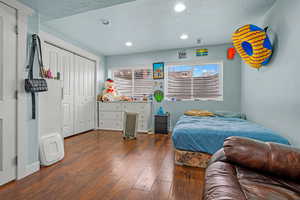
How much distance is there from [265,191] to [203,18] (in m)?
2.65

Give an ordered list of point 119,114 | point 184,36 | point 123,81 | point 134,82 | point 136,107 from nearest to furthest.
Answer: point 184,36 < point 136,107 < point 119,114 < point 134,82 < point 123,81

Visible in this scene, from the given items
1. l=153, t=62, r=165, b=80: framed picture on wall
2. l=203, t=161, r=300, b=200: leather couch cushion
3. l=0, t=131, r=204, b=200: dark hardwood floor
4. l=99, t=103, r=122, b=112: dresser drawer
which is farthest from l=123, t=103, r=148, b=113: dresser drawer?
l=203, t=161, r=300, b=200: leather couch cushion

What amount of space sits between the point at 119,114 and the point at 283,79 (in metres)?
3.61

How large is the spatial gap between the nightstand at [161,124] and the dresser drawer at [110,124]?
3.50ft

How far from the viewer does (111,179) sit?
1.64 metres

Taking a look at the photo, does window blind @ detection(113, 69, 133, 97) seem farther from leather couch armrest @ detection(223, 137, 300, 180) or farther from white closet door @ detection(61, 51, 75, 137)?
leather couch armrest @ detection(223, 137, 300, 180)

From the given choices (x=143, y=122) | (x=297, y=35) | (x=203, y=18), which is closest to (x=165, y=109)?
(x=143, y=122)

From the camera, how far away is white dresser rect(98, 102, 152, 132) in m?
3.98

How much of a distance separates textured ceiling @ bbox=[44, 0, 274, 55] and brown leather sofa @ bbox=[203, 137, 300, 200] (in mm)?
2093

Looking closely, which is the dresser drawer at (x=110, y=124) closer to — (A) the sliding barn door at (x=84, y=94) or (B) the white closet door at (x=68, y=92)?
(A) the sliding barn door at (x=84, y=94)

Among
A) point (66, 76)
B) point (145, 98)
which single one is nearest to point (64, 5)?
point (66, 76)

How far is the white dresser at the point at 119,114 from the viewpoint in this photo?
398 centimetres

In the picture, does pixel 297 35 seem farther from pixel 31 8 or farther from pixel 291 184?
pixel 31 8

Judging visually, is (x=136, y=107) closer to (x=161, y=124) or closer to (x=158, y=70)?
(x=161, y=124)
